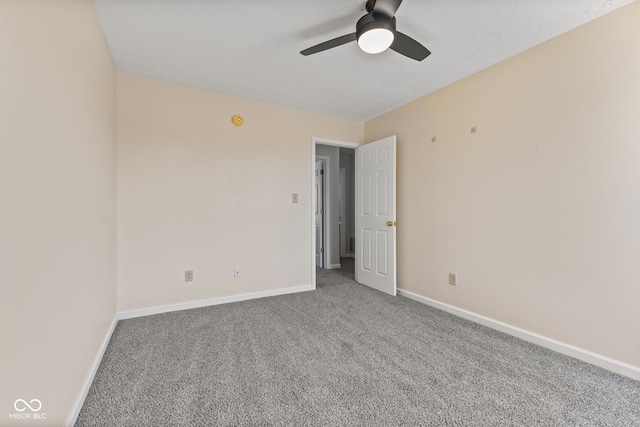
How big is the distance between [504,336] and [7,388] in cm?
292

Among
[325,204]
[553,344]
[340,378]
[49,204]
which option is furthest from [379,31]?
[325,204]

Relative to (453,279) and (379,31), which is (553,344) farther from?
(379,31)

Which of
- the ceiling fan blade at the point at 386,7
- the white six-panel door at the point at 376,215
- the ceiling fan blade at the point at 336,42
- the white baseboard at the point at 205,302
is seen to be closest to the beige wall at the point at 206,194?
the white baseboard at the point at 205,302

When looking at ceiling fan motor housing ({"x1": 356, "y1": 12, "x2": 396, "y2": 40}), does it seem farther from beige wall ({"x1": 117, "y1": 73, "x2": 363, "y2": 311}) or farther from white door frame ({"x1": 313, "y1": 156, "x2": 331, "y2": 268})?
white door frame ({"x1": 313, "y1": 156, "x2": 331, "y2": 268})

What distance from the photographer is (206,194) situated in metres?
2.97

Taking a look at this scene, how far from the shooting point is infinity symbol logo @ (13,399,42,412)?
0.87 meters

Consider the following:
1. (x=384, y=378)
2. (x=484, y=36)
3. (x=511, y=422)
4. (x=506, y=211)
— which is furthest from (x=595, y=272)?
(x=484, y=36)

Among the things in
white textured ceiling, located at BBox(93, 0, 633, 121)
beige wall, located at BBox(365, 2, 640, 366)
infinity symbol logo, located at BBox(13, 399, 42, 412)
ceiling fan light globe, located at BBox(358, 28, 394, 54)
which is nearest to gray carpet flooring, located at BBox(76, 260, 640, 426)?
beige wall, located at BBox(365, 2, 640, 366)

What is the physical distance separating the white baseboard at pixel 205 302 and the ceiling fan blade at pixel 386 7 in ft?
9.57

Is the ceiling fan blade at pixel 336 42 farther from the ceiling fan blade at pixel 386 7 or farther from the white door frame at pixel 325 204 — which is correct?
the white door frame at pixel 325 204

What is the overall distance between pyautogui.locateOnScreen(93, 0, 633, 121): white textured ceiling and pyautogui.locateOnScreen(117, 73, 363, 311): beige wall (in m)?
0.33

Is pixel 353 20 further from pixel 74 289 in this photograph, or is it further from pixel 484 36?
pixel 74 289

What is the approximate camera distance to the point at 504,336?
2.26 m

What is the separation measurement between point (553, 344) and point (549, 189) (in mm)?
1171
